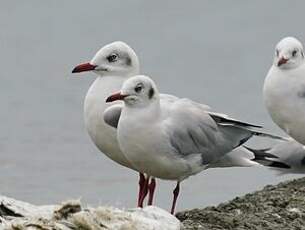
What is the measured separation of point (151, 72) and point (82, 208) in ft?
52.8

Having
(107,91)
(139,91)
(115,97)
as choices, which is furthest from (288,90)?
(115,97)

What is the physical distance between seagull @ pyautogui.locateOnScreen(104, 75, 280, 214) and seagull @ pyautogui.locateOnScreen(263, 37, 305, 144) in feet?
3.89

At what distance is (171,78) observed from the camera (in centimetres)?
2456

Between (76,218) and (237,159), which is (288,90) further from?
(76,218)

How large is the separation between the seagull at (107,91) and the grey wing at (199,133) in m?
0.50

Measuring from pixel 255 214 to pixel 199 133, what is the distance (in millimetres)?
1060

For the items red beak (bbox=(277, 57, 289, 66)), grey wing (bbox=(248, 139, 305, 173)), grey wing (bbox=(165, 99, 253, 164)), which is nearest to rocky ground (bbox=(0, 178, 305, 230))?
grey wing (bbox=(165, 99, 253, 164))

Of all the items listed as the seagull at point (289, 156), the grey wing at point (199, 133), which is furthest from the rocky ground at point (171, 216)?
the seagull at point (289, 156)

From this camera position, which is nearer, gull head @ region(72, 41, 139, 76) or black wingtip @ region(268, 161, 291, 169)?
gull head @ region(72, 41, 139, 76)

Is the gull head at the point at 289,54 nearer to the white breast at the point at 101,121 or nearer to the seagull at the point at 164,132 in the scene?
the seagull at the point at 164,132

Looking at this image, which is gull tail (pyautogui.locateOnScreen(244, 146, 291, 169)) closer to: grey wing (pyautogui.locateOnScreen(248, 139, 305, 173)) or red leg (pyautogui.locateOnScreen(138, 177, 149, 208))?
grey wing (pyautogui.locateOnScreen(248, 139, 305, 173))

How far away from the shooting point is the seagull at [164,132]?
35.2 ft

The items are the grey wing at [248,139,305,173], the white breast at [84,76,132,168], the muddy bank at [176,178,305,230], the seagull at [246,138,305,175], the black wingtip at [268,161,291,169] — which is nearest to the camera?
the muddy bank at [176,178,305,230]

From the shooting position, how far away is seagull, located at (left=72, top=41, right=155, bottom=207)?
11297 millimetres
